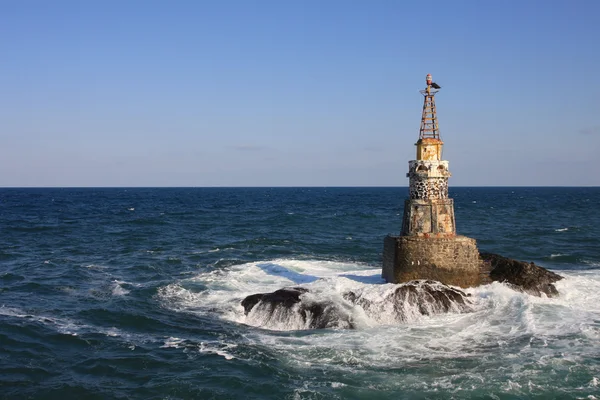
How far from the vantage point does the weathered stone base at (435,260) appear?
2128 centimetres

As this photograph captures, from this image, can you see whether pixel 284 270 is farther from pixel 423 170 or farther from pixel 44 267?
pixel 44 267

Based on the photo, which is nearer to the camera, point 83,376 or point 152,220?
point 83,376

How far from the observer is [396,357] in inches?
598

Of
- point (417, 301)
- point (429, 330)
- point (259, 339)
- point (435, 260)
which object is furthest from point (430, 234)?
point (259, 339)

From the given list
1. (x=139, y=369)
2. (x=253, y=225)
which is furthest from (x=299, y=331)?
(x=253, y=225)

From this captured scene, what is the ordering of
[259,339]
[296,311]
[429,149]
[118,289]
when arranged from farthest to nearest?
1. [118,289]
2. [429,149]
3. [296,311]
4. [259,339]

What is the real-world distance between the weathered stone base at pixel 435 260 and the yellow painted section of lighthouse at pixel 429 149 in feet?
10.4

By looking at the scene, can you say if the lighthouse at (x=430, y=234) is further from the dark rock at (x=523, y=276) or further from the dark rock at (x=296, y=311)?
the dark rock at (x=296, y=311)

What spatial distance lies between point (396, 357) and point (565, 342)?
17.0 ft

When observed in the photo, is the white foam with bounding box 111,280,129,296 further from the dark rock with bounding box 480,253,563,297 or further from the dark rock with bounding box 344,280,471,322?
the dark rock with bounding box 480,253,563,297

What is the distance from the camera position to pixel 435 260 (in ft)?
69.8

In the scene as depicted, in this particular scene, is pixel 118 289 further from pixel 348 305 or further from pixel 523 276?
pixel 523 276

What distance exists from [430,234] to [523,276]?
13.6 ft

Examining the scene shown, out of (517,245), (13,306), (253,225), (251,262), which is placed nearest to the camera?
(13,306)
